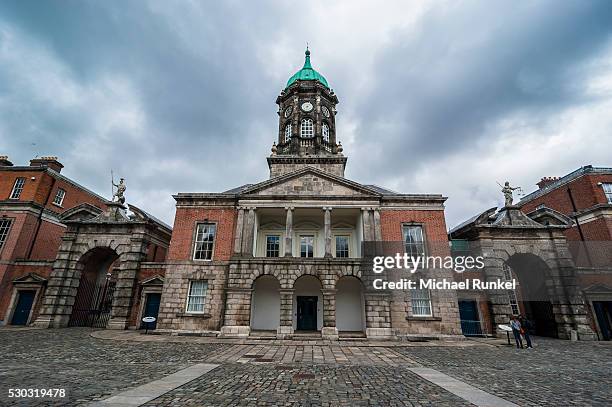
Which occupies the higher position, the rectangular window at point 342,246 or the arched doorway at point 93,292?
the rectangular window at point 342,246

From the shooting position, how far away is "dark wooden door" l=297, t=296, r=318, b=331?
20.6 metres

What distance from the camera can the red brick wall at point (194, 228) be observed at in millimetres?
19811

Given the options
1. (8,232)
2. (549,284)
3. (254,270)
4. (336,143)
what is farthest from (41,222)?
(549,284)

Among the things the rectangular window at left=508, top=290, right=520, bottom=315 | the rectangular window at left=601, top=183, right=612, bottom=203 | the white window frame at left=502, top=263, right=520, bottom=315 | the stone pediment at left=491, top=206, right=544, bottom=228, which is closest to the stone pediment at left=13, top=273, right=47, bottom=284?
the stone pediment at left=491, top=206, right=544, bottom=228

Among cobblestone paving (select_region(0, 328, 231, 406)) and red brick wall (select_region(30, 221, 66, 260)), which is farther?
red brick wall (select_region(30, 221, 66, 260))

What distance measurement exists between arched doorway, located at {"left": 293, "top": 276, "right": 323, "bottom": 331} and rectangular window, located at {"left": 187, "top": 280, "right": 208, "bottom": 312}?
20.9ft

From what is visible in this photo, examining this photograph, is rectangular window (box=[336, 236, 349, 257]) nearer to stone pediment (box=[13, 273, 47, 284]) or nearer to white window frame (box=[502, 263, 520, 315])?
white window frame (box=[502, 263, 520, 315])

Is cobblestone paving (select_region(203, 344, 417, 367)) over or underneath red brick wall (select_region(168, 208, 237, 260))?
underneath

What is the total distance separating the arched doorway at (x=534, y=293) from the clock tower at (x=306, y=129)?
1610 centimetres

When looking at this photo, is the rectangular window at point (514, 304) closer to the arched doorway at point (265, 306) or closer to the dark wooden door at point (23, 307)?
the arched doorway at point (265, 306)

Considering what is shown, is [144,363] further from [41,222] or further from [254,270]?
[41,222]

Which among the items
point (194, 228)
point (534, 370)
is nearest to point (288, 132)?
point (194, 228)

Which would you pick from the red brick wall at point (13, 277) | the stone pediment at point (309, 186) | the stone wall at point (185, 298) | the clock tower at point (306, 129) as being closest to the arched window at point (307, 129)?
the clock tower at point (306, 129)

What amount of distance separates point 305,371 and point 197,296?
12550 mm
